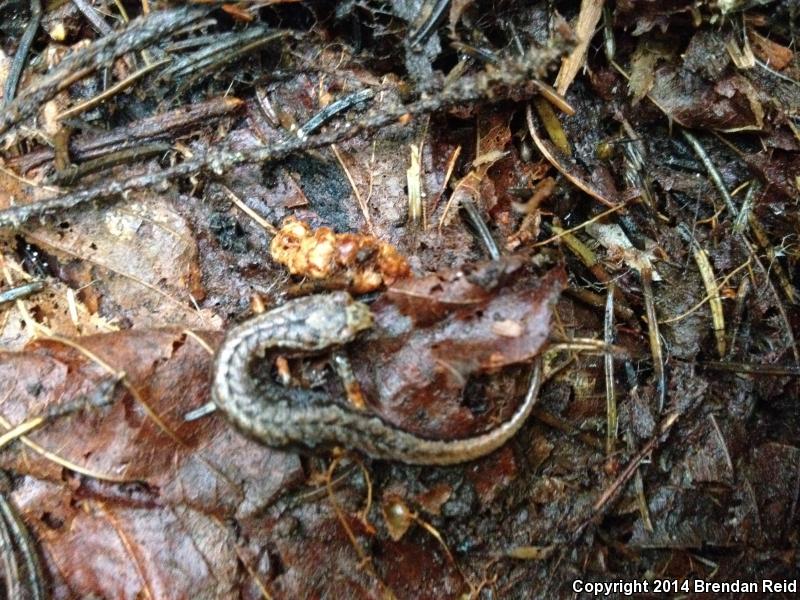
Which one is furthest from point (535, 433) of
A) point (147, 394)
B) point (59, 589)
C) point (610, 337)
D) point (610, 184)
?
point (59, 589)

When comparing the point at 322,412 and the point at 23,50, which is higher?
the point at 23,50

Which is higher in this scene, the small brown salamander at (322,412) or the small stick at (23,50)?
the small stick at (23,50)

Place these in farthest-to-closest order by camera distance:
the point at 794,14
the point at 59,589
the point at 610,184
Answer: the point at 610,184 → the point at 794,14 → the point at 59,589

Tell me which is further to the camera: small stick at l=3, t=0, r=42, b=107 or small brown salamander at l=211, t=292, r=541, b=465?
small stick at l=3, t=0, r=42, b=107

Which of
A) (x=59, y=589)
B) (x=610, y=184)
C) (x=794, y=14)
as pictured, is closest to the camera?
(x=59, y=589)

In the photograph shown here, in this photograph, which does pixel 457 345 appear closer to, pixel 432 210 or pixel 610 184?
pixel 432 210

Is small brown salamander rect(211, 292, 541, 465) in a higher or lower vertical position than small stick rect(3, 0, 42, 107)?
lower

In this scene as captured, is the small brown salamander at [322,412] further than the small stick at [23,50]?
No

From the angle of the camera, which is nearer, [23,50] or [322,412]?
[322,412]
